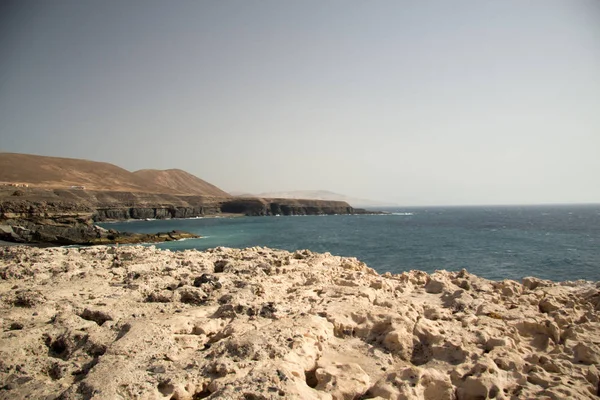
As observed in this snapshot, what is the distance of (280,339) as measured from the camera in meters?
5.62

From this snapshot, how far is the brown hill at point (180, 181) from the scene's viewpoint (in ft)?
497

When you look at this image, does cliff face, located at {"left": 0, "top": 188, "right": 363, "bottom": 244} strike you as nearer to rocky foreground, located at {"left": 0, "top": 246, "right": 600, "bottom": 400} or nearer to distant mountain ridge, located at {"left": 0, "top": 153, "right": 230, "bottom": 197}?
distant mountain ridge, located at {"left": 0, "top": 153, "right": 230, "bottom": 197}

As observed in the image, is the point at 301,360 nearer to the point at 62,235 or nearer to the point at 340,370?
the point at 340,370

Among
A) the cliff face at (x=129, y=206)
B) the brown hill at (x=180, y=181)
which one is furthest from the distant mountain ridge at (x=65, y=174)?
the brown hill at (x=180, y=181)

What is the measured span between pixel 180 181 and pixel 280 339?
165697 millimetres

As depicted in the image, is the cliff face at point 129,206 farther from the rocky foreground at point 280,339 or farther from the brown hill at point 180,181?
the brown hill at point 180,181

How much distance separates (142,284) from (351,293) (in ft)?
18.8

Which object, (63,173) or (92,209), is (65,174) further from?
(92,209)

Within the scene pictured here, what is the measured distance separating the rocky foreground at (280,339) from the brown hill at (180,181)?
145 metres

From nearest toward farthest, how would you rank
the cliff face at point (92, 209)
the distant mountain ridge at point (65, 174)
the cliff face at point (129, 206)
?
1. the cliff face at point (92, 209)
2. the cliff face at point (129, 206)
3. the distant mountain ridge at point (65, 174)

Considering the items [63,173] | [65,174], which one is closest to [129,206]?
[65,174]


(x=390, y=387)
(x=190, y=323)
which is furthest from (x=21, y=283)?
(x=390, y=387)

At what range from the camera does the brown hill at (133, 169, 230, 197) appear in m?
152

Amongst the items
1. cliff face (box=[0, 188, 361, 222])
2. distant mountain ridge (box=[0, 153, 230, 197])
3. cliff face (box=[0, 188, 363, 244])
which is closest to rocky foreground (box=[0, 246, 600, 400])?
cliff face (box=[0, 188, 363, 244])
